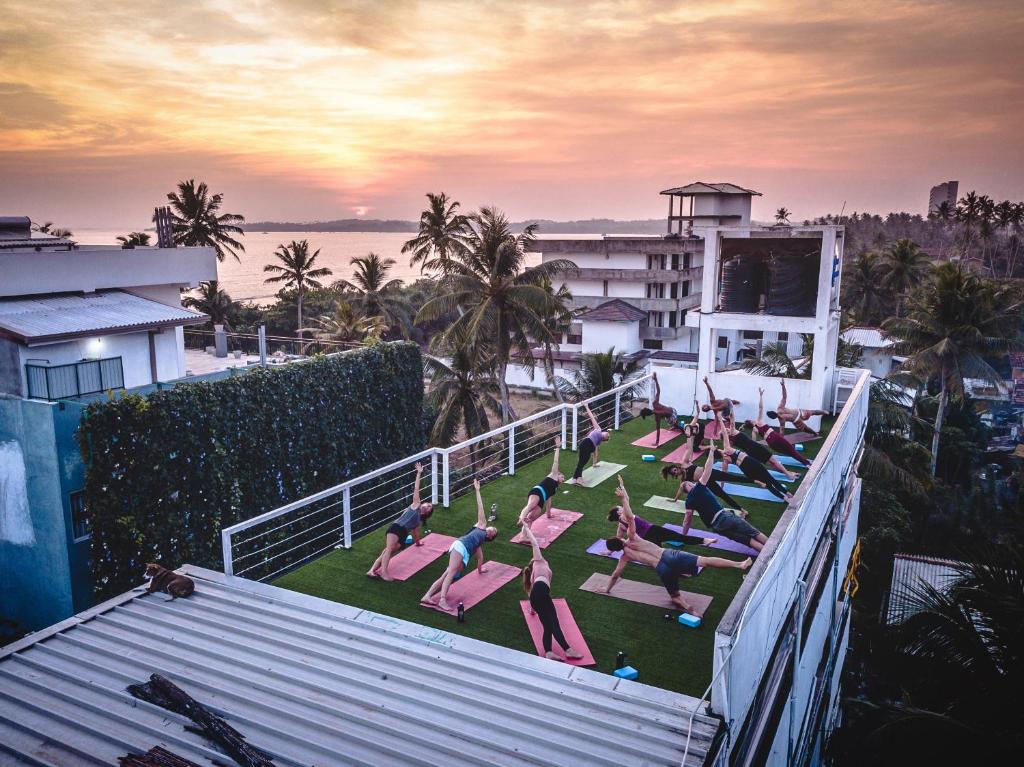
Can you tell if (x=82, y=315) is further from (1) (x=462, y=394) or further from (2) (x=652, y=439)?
(2) (x=652, y=439)

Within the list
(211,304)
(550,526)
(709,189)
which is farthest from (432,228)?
(550,526)

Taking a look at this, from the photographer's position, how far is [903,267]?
168 feet

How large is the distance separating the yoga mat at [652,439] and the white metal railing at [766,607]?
4.81 meters

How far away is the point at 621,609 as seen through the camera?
7395mm

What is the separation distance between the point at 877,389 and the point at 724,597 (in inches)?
745

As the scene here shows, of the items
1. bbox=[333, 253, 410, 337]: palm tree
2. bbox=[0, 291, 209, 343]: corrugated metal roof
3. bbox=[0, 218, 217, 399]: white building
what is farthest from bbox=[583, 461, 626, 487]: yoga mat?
bbox=[333, 253, 410, 337]: palm tree

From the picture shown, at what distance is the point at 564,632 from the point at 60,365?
40.8 feet

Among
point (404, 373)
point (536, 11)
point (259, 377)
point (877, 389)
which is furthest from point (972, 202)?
point (259, 377)

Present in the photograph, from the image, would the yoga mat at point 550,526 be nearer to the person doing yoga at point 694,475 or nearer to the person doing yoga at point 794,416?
the person doing yoga at point 694,475

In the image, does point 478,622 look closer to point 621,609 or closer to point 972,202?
point 621,609

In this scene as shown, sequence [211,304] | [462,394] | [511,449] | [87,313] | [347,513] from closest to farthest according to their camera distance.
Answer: [347,513]
[511,449]
[87,313]
[462,394]
[211,304]

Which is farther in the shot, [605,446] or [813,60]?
[813,60]

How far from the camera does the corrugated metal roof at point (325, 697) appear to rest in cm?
490

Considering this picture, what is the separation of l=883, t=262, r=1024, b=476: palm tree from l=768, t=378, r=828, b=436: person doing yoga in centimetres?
1949
